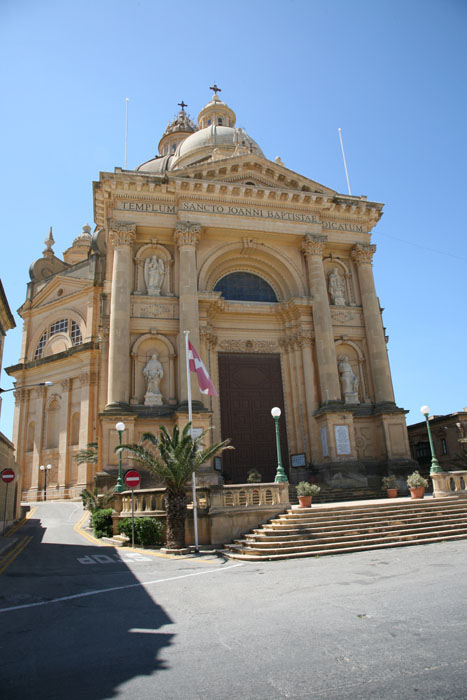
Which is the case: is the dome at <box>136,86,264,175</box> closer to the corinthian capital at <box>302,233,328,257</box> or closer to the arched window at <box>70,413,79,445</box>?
the corinthian capital at <box>302,233,328,257</box>

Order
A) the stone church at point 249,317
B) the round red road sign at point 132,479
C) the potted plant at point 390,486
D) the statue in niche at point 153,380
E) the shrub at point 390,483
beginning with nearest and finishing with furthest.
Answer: the round red road sign at point 132,479
the potted plant at point 390,486
the shrub at point 390,483
the statue in niche at point 153,380
the stone church at point 249,317

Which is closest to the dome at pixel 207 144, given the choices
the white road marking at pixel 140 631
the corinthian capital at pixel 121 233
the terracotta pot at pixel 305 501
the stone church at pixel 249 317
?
the stone church at pixel 249 317

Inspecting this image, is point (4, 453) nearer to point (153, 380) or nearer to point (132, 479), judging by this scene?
point (153, 380)

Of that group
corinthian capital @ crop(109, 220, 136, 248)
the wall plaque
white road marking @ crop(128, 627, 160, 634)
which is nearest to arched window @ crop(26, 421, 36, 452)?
corinthian capital @ crop(109, 220, 136, 248)

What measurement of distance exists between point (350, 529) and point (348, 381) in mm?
11944

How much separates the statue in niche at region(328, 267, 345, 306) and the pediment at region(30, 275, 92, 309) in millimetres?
20841

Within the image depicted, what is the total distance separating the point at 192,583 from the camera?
9633 millimetres

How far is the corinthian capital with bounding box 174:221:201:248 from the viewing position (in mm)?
24812

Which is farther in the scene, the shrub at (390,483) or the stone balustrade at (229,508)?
the shrub at (390,483)

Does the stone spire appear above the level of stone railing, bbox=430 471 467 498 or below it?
above

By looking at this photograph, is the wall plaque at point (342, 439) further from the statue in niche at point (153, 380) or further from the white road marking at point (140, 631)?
the white road marking at point (140, 631)

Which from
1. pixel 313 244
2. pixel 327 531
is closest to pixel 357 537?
pixel 327 531

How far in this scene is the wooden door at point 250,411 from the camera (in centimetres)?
2442

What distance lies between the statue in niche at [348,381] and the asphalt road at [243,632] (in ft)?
46.1
